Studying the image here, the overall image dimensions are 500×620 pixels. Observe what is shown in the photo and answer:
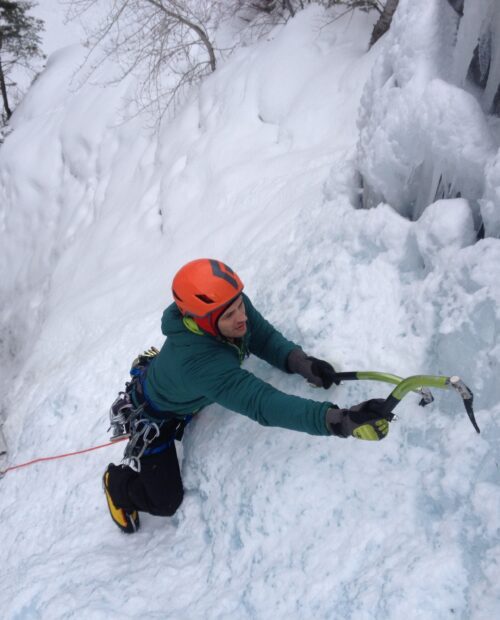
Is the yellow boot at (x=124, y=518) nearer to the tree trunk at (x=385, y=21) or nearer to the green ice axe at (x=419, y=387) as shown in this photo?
the green ice axe at (x=419, y=387)

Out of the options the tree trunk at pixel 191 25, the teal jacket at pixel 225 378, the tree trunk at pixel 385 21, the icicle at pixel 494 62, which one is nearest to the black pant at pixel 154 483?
the teal jacket at pixel 225 378

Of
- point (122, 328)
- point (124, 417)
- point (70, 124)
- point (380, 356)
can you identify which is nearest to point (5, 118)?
point (70, 124)

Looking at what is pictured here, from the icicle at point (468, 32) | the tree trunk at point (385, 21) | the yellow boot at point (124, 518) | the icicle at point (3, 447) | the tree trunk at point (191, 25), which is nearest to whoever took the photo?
the icicle at point (468, 32)

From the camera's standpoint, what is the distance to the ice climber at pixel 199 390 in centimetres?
213

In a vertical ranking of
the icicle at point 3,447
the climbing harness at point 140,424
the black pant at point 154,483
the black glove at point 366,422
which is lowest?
the icicle at point 3,447

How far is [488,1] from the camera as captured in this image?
7.27 ft

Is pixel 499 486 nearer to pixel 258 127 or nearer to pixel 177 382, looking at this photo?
pixel 177 382

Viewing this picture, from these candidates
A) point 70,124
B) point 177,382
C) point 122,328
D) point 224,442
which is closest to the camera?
point 177,382

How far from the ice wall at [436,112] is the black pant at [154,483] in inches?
74.3

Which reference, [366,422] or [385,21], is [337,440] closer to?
[366,422]

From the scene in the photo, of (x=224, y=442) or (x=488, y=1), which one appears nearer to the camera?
(x=488, y=1)

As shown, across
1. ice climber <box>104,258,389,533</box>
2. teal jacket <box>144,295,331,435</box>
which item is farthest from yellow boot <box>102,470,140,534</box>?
teal jacket <box>144,295,331,435</box>

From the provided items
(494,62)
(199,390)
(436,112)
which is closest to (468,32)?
(494,62)

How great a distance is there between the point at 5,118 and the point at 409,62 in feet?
55.2
